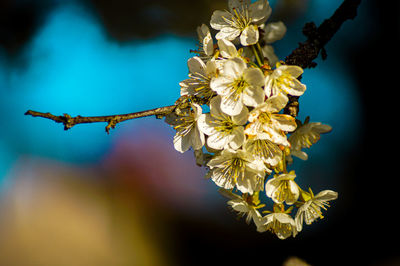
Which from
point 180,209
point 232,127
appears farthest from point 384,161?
point 232,127

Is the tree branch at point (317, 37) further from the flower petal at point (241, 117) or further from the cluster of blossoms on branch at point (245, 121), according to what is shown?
the flower petal at point (241, 117)

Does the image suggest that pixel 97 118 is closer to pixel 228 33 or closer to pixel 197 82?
pixel 197 82

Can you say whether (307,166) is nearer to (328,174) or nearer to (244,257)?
(328,174)

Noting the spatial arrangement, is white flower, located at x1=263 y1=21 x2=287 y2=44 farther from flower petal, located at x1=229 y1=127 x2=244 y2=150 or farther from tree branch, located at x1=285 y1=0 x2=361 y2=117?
flower petal, located at x1=229 y1=127 x2=244 y2=150

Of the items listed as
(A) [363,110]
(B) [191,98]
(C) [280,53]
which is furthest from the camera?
(C) [280,53]

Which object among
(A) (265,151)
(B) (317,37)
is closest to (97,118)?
(A) (265,151)

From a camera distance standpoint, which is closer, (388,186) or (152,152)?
(388,186)
